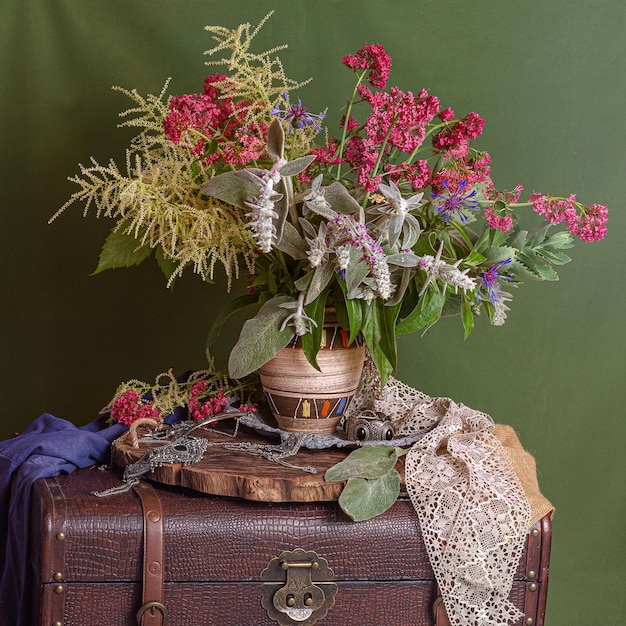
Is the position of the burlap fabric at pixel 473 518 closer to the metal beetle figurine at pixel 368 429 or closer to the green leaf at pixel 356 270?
the metal beetle figurine at pixel 368 429

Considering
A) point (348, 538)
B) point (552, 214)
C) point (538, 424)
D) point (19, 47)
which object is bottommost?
point (538, 424)

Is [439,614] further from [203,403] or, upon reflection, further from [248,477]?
[203,403]

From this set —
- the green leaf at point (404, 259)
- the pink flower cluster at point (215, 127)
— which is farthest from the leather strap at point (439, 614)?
the pink flower cluster at point (215, 127)

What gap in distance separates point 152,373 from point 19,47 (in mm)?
808

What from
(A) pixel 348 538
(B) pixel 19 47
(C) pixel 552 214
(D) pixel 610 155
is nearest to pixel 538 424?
(D) pixel 610 155

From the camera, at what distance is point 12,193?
75.9 inches

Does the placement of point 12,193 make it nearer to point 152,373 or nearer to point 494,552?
point 152,373

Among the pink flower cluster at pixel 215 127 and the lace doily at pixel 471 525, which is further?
the pink flower cluster at pixel 215 127

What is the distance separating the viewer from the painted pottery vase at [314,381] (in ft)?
4.61

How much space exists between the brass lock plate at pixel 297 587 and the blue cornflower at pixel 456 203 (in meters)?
0.58

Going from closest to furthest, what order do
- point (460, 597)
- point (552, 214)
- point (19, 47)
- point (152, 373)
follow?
1. point (460, 597)
2. point (552, 214)
3. point (19, 47)
4. point (152, 373)

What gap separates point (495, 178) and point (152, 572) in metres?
1.25

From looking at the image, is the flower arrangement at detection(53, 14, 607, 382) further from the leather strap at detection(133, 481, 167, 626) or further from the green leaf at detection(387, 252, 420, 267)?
the leather strap at detection(133, 481, 167, 626)

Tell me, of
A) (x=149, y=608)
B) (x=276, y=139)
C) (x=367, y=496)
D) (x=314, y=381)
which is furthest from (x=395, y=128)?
(x=149, y=608)
